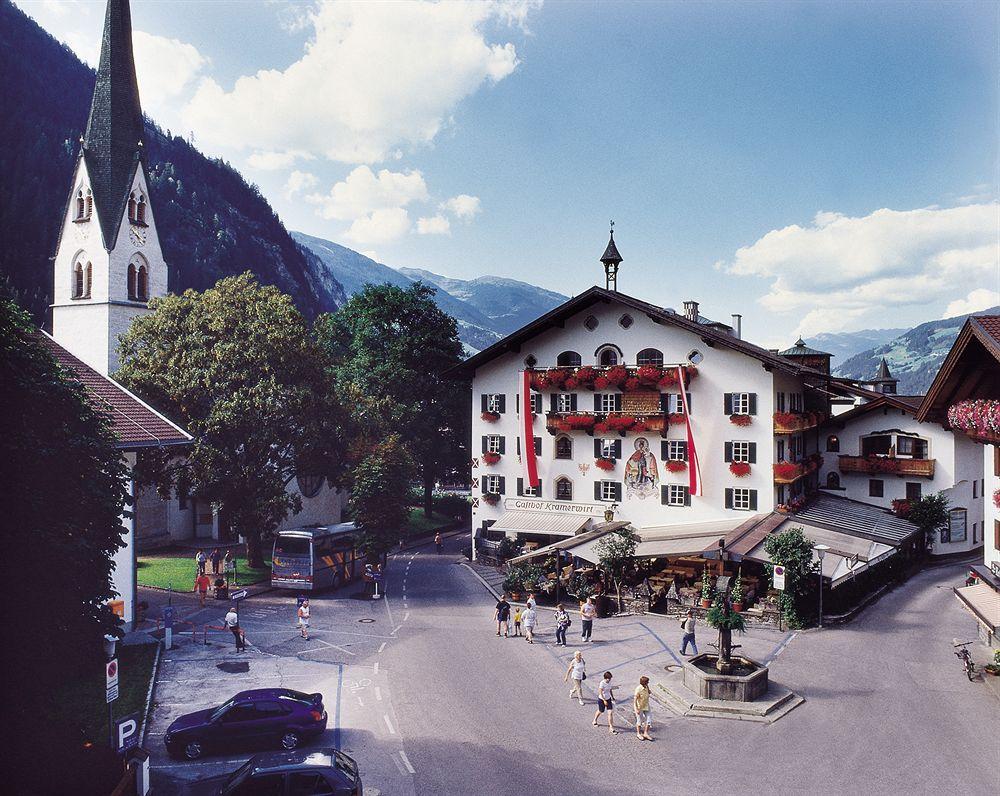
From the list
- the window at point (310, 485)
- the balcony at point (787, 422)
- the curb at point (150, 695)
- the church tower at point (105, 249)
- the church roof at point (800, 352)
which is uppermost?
the church tower at point (105, 249)

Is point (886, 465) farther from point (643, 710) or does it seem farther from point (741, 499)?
point (643, 710)

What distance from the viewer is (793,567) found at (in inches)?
1158

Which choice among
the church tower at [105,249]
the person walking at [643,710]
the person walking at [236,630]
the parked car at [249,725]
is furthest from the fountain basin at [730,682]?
the church tower at [105,249]

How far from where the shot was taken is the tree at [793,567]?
2939 centimetres

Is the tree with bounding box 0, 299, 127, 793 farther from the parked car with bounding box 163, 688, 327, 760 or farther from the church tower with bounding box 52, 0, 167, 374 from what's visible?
the church tower with bounding box 52, 0, 167, 374

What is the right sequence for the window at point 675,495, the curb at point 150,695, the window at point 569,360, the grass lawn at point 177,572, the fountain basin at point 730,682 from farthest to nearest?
the window at point 569,360 < the window at point 675,495 < the grass lawn at point 177,572 < the fountain basin at point 730,682 < the curb at point 150,695

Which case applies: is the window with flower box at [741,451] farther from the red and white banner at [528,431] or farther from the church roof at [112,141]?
the church roof at [112,141]

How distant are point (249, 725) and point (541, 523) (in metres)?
26.0

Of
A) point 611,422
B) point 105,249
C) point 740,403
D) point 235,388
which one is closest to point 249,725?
point 235,388

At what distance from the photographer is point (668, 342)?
40750mm

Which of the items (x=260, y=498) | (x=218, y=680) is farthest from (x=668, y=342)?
(x=218, y=680)

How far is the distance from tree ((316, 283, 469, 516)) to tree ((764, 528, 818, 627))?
29518mm

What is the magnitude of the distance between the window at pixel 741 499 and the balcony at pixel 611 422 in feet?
15.0

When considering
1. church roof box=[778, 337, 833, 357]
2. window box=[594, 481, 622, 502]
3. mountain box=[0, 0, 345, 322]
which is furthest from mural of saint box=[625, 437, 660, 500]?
mountain box=[0, 0, 345, 322]
